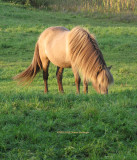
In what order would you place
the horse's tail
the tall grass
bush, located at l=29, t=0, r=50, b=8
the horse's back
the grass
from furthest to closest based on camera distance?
1. bush, located at l=29, t=0, r=50, b=8
2. the tall grass
3. the horse's tail
4. the horse's back
5. the grass

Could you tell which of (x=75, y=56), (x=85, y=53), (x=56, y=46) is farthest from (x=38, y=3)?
(x=85, y=53)

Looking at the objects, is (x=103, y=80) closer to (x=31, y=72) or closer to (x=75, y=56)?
(x=75, y=56)

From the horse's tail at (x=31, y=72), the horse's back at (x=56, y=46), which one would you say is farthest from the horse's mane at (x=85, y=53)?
the horse's tail at (x=31, y=72)

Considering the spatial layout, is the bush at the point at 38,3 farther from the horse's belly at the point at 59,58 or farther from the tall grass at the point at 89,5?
the horse's belly at the point at 59,58

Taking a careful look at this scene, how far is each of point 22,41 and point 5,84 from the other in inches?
229

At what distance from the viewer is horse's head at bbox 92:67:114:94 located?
5941 millimetres

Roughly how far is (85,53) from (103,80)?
76 cm

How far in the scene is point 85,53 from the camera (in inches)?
251

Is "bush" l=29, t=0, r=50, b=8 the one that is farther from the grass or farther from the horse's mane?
the grass

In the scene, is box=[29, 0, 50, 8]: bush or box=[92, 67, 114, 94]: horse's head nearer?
box=[92, 67, 114, 94]: horse's head

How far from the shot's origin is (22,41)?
14.5 metres

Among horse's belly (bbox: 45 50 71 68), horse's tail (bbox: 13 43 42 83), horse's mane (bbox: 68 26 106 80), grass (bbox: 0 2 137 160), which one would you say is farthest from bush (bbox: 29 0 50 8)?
grass (bbox: 0 2 137 160)

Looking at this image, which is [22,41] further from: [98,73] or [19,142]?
[19,142]

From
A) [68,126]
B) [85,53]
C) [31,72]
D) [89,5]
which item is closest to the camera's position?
[68,126]
